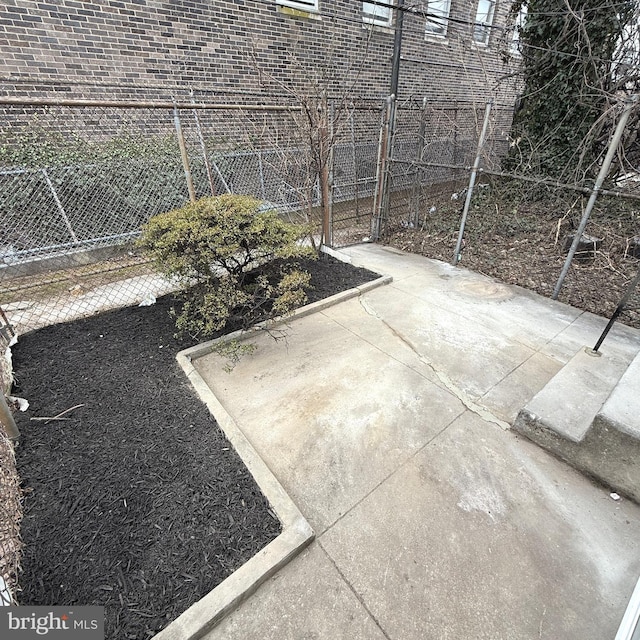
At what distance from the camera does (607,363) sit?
112 inches

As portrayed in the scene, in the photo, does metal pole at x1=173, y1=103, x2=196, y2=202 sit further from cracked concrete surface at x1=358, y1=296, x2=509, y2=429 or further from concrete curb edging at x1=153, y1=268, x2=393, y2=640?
cracked concrete surface at x1=358, y1=296, x2=509, y2=429

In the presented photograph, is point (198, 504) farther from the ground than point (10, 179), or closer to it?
closer to it

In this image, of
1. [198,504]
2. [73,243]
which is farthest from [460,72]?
[198,504]

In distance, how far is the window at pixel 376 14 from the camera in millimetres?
7496

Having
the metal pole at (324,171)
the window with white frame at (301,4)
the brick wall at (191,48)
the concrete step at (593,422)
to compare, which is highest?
the window with white frame at (301,4)

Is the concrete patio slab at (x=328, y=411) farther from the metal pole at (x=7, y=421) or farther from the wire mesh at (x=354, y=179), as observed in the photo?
the wire mesh at (x=354, y=179)

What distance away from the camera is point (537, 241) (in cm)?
574

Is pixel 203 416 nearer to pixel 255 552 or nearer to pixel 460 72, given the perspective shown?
pixel 255 552

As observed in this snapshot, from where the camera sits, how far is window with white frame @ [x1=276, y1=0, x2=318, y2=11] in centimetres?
638

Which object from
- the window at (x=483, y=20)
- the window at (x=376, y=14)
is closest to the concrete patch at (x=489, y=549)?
the window at (x=376, y=14)

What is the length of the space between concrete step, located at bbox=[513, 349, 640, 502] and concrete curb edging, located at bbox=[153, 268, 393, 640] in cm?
167

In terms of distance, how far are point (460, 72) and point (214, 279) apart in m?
10.9

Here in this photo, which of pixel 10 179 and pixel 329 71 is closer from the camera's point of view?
pixel 10 179

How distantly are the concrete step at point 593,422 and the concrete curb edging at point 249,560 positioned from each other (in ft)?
5.49
